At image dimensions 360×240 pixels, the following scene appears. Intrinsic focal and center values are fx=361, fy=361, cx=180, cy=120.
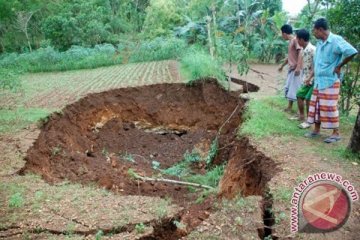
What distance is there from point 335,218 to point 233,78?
24.3 ft

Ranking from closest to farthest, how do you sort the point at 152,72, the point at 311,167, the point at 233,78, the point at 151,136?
the point at 311,167 → the point at 151,136 → the point at 233,78 → the point at 152,72

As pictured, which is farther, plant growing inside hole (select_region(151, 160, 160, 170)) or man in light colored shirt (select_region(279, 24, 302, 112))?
plant growing inside hole (select_region(151, 160, 160, 170))

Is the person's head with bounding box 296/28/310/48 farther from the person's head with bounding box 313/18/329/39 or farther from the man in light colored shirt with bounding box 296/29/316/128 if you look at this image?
the person's head with bounding box 313/18/329/39

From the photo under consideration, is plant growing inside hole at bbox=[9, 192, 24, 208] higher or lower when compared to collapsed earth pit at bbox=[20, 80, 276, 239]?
higher

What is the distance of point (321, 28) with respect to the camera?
15.9ft

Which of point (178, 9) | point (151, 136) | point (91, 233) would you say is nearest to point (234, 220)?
point (91, 233)

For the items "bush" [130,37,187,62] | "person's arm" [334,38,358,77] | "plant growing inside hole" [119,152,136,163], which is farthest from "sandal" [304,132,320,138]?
"bush" [130,37,187,62]

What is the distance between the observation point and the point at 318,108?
5.30 m

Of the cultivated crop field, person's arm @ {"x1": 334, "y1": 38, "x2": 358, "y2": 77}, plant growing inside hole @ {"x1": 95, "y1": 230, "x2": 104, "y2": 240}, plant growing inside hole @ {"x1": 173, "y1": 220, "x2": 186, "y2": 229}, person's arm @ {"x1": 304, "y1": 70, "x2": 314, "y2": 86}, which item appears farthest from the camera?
the cultivated crop field

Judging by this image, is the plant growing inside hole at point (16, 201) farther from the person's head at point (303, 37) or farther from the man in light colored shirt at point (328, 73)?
the person's head at point (303, 37)

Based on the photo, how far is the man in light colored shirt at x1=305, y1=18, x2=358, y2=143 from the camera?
15.9ft

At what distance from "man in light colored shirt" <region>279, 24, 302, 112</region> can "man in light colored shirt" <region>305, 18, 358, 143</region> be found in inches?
45.8

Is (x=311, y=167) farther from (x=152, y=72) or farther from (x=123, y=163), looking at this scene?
(x=152, y=72)

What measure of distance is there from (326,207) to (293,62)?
3764 millimetres
